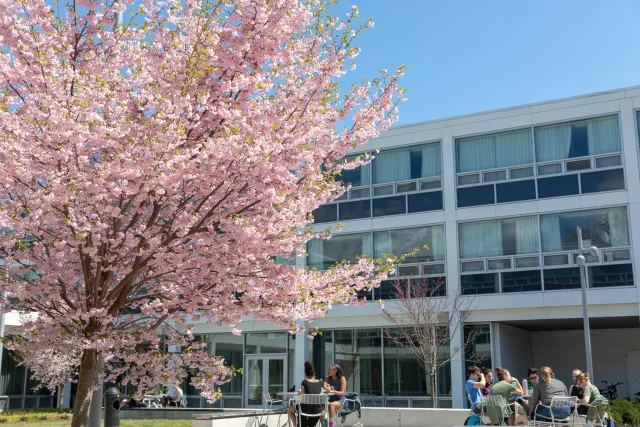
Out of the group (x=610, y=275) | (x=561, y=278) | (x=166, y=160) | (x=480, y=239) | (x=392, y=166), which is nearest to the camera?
(x=166, y=160)

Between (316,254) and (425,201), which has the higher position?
(425,201)

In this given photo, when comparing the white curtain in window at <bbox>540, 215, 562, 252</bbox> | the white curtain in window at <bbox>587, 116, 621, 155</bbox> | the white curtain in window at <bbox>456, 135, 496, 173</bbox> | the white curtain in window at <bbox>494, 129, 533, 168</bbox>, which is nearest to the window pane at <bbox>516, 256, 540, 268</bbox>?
the white curtain in window at <bbox>540, 215, 562, 252</bbox>

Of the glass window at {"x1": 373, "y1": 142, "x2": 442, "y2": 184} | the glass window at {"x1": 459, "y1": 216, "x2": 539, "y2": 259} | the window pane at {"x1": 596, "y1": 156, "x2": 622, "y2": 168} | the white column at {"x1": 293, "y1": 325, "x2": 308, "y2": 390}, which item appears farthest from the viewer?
the white column at {"x1": 293, "y1": 325, "x2": 308, "y2": 390}

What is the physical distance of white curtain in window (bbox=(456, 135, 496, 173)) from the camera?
23250 mm

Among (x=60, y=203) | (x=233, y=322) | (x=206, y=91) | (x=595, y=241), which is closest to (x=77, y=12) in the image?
(x=206, y=91)

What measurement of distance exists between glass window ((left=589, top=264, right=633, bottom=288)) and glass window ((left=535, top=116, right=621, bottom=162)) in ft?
11.7

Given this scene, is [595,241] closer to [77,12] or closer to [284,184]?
[284,184]

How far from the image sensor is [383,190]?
24.8 meters

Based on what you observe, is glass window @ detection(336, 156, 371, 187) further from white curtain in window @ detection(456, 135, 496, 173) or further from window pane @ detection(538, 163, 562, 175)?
window pane @ detection(538, 163, 562, 175)

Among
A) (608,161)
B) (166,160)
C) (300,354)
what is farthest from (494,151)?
(166,160)

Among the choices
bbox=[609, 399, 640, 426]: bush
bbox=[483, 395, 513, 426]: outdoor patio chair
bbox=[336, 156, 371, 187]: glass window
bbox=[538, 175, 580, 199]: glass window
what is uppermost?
bbox=[336, 156, 371, 187]: glass window

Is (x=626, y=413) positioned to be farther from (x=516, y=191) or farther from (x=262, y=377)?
(x=262, y=377)

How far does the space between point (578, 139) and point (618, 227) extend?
10.1 feet

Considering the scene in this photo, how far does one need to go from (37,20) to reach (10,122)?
1.53 meters
